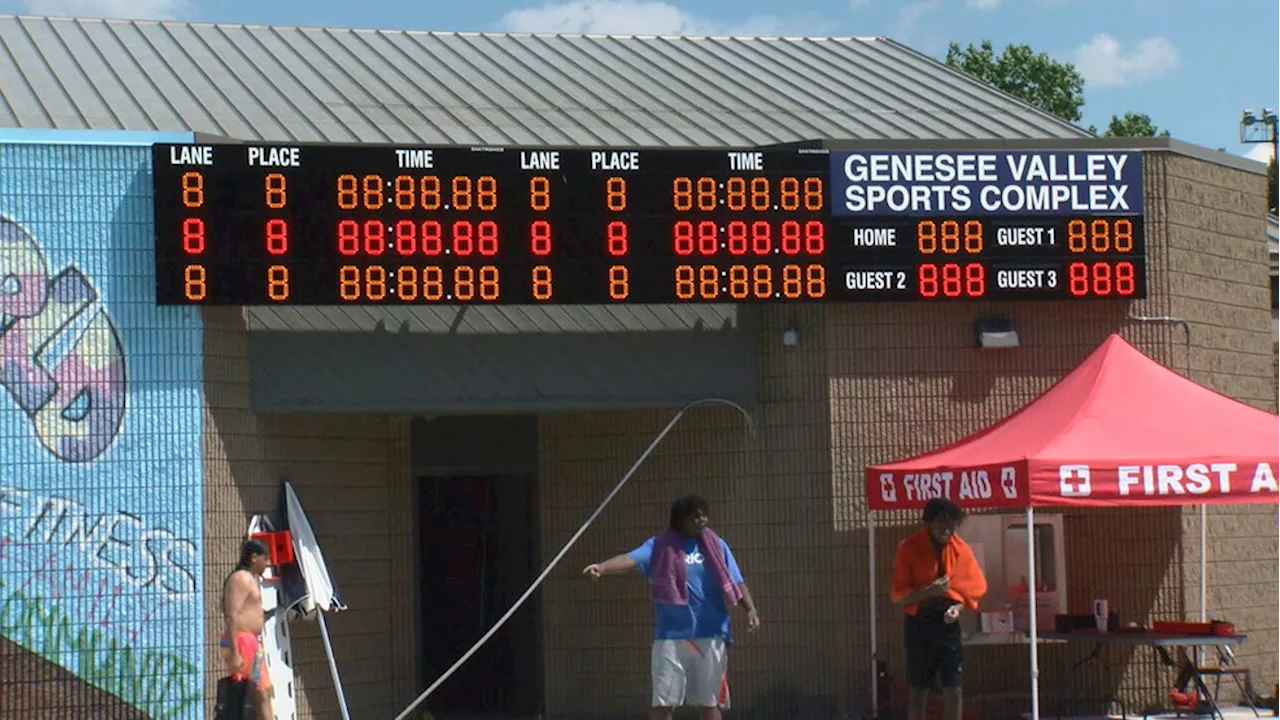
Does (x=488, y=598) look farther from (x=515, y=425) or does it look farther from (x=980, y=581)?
(x=980, y=581)

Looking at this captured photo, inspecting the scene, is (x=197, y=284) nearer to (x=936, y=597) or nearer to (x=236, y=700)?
(x=236, y=700)

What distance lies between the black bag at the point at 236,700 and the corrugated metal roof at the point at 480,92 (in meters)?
4.03

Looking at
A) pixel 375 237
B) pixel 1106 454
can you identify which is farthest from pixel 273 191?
pixel 1106 454

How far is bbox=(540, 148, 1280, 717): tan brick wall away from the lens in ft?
50.7

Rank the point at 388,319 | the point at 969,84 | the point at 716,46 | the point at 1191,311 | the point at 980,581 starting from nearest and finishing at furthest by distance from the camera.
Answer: the point at 980,581 < the point at 388,319 < the point at 1191,311 < the point at 969,84 < the point at 716,46

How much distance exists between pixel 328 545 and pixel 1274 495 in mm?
7487

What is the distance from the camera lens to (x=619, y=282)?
14586 mm

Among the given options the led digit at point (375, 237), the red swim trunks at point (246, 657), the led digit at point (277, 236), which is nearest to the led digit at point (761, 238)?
the led digit at point (375, 237)

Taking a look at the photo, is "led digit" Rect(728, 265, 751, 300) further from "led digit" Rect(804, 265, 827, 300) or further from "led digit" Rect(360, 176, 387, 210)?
"led digit" Rect(360, 176, 387, 210)

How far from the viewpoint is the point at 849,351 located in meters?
15.5

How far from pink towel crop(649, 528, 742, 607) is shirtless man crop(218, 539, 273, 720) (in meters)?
2.60

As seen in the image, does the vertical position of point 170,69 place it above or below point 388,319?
above

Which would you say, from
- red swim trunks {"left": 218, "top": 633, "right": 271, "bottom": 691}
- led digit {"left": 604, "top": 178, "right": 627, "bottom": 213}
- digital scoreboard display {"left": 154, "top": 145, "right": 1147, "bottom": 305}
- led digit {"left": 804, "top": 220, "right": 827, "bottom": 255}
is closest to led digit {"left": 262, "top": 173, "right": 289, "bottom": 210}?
digital scoreboard display {"left": 154, "top": 145, "right": 1147, "bottom": 305}

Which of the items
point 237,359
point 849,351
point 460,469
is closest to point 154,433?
point 237,359
